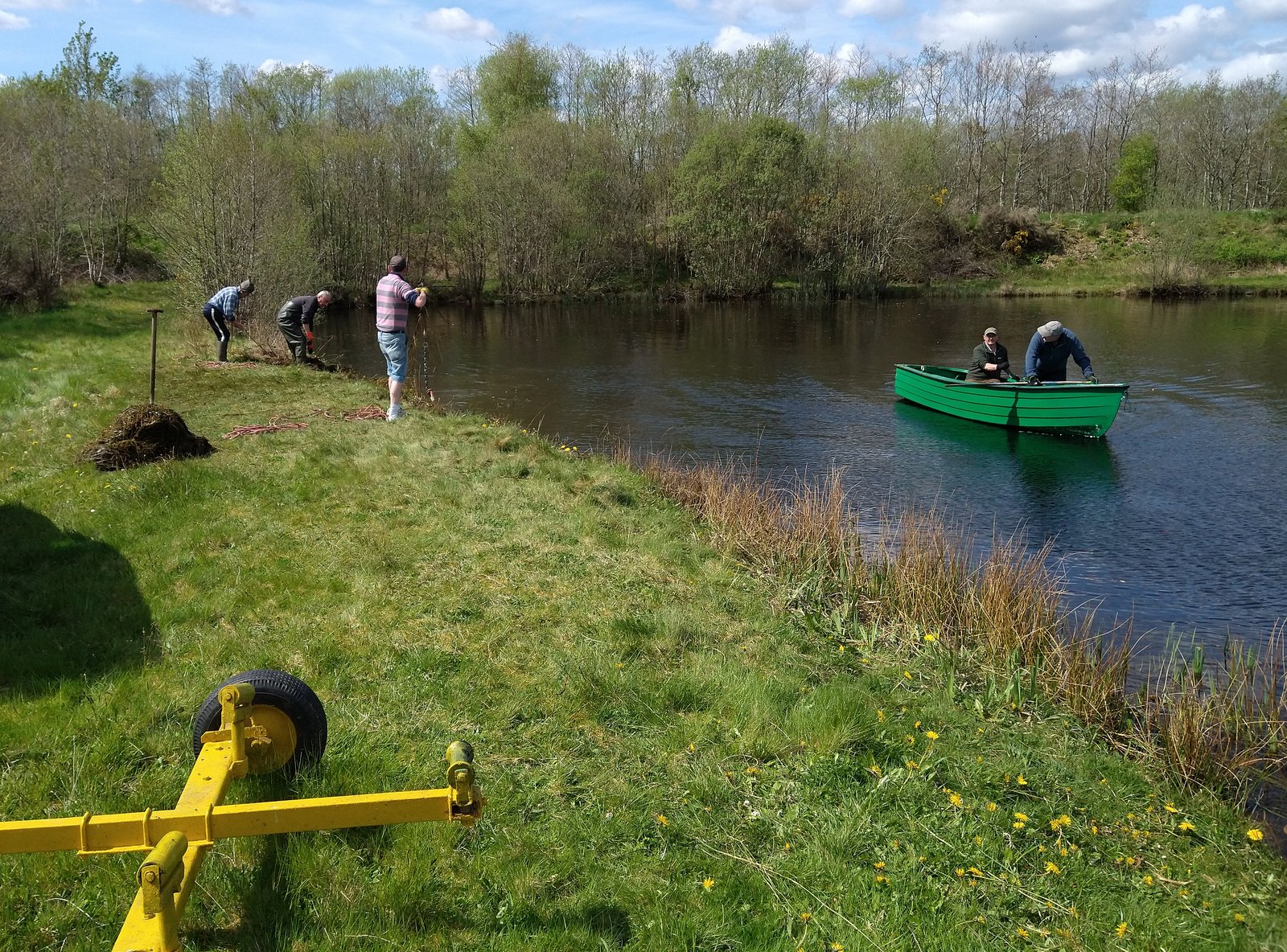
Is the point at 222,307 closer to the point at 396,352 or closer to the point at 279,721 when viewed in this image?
the point at 396,352

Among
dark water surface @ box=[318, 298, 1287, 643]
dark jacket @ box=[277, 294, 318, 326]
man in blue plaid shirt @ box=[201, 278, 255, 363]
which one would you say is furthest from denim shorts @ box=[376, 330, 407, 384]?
man in blue plaid shirt @ box=[201, 278, 255, 363]

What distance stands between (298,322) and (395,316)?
747 centimetres

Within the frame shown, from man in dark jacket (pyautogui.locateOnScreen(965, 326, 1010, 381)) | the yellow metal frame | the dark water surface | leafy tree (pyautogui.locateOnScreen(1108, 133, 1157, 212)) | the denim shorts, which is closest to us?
the yellow metal frame

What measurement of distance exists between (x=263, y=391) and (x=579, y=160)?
34026mm

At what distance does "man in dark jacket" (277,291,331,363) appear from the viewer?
53.6 ft

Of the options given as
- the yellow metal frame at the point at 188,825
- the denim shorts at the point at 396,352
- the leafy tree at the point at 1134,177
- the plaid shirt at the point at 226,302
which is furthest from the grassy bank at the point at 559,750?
the leafy tree at the point at 1134,177

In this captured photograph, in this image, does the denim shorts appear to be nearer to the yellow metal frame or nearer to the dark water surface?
the dark water surface

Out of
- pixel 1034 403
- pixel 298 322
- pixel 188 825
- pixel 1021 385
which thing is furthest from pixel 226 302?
pixel 188 825

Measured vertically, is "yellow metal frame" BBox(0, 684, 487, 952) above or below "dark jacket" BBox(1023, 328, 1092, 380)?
below

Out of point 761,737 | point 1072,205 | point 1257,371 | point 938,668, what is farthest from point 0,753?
point 1072,205

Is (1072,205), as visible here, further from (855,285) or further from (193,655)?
(193,655)

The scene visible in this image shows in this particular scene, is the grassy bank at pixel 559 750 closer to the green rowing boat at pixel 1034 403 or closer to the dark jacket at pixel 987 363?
the green rowing boat at pixel 1034 403

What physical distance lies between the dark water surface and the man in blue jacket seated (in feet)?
4.00

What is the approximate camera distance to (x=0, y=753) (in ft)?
12.6
